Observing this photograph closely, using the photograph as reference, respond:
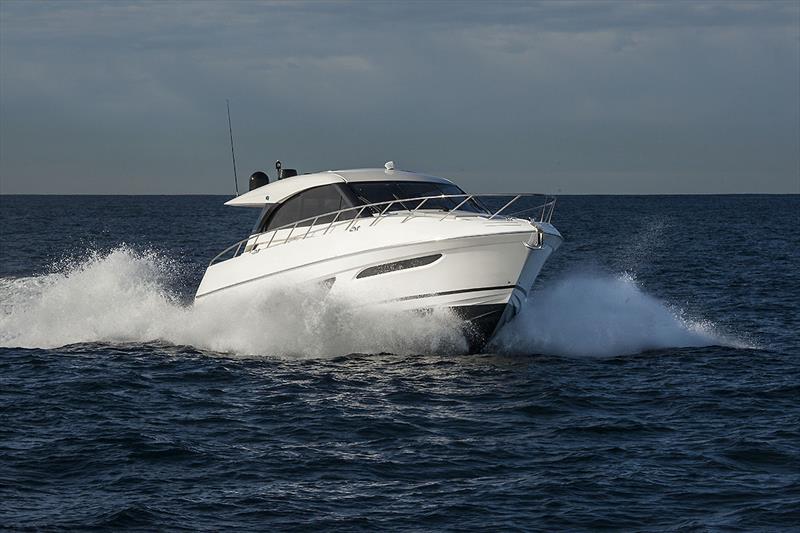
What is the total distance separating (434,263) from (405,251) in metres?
0.47

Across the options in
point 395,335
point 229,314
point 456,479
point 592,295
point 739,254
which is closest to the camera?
point 456,479

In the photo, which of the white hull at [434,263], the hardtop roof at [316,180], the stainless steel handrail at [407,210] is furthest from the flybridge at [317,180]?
the white hull at [434,263]

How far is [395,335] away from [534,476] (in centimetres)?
586

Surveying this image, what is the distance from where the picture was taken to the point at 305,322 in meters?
16.2

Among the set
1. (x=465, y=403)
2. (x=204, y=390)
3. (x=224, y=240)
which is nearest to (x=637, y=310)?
(x=465, y=403)

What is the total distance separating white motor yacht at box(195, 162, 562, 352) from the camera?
15125 millimetres

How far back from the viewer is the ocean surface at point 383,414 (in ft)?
30.3

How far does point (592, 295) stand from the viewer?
61.4ft

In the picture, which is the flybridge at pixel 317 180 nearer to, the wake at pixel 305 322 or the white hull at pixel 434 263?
the white hull at pixel 434 263

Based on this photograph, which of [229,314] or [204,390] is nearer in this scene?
[204,390]

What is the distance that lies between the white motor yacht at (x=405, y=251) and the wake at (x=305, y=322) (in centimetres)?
29

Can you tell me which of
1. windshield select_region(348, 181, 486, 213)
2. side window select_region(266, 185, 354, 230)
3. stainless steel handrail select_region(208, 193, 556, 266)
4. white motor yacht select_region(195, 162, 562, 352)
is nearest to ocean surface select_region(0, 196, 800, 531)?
white motor yacht select_region(195, 162, 562, 352)

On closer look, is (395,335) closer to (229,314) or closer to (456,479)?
(229,314)

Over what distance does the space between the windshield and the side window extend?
319 mm
